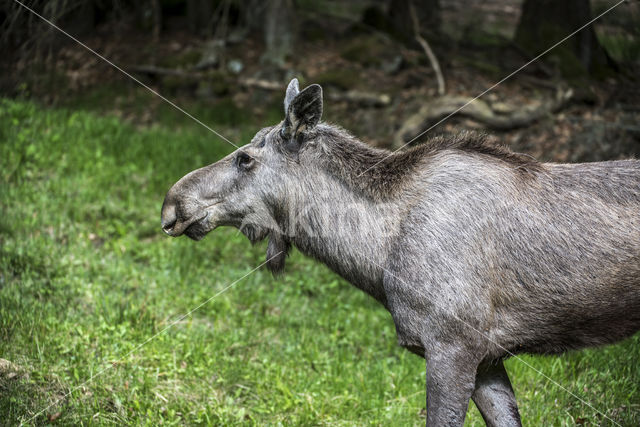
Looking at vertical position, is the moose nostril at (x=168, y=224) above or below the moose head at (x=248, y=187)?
below

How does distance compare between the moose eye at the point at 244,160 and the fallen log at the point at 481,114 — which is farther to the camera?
the fallen log at the point at 481,114

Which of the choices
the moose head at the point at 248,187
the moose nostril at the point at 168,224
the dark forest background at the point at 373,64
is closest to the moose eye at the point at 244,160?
the moose head at the point at 248,187

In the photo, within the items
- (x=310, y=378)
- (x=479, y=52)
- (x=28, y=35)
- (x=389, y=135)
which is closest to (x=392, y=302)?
(x=310, y=378)

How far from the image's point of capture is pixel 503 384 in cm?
395

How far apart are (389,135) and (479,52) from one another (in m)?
2.99

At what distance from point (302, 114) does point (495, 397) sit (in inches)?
75.9

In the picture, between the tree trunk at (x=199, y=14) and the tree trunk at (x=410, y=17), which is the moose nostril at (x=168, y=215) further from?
the tree trunk at (x=199, y=14)

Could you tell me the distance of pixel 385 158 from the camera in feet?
13.2

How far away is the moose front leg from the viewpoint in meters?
3.46

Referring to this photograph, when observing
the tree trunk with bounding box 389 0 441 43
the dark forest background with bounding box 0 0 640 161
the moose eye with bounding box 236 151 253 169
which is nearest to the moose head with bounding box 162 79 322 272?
the moose eye with bounding box 236 151 253 169

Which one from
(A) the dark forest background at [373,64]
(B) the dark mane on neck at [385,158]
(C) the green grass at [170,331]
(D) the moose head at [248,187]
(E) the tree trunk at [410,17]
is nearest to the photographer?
(B) the dark mane on neck at [385,158]

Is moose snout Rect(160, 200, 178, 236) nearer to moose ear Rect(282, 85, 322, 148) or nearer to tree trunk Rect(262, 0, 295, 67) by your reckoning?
moose ear Rect(282, 85, 322, 148)

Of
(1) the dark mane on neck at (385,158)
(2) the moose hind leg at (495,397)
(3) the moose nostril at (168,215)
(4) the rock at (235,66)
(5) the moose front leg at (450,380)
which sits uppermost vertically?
(1) the dark mane on neck at (385,158)

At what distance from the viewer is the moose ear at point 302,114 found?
3777 mm
